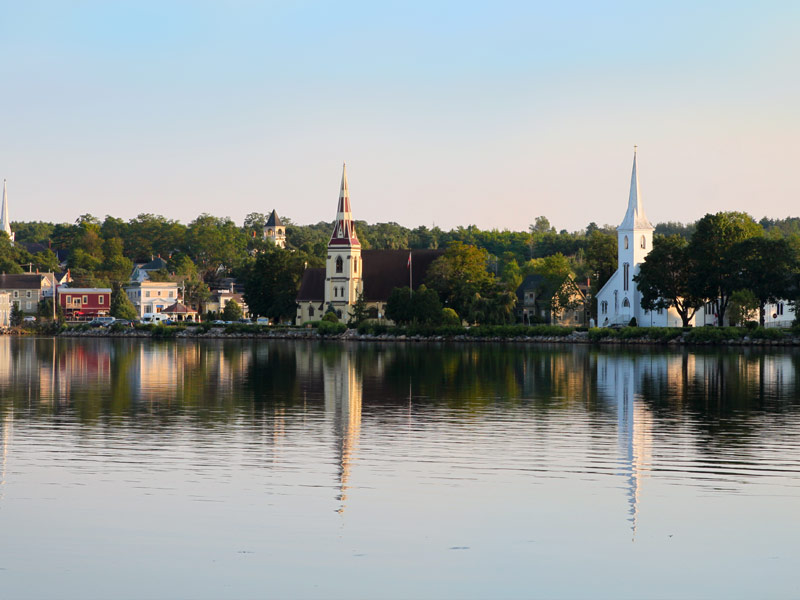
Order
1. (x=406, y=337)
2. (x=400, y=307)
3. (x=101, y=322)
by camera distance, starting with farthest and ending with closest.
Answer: (x=101, y=322) → (x=400, y=307) → (x=406, y=337)

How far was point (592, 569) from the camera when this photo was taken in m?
12.9

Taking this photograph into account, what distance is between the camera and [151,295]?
14400 centimetres

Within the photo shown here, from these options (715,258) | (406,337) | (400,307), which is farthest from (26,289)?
(715,258)

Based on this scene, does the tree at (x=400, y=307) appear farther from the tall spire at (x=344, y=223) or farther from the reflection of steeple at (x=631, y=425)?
the reflection of steeple at (x=631, y=425)

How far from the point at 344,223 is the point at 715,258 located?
145 feet

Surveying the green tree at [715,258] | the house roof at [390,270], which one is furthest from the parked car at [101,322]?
the green tree at [715,258]

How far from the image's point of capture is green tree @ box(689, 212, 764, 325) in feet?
273

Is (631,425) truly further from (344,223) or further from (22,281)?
(22,281)

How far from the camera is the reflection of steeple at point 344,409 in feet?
65.2

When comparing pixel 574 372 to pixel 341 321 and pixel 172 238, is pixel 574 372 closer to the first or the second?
pixel 341 321

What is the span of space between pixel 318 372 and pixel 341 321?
2461 inches

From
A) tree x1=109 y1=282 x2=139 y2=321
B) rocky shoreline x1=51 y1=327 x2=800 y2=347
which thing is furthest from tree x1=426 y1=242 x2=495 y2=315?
tree x1=109 y1=282 x2=139 y2=321

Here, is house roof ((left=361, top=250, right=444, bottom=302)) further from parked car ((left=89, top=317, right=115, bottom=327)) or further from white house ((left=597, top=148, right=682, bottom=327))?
parked car ((left=89, top=317, right=115, bottom=327))

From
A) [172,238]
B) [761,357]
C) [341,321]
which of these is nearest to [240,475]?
[761,357]
